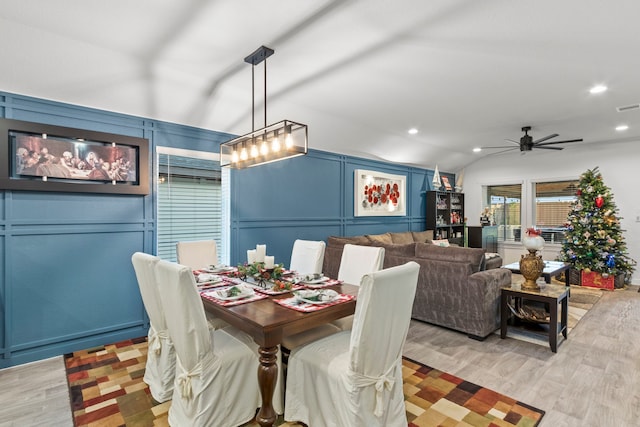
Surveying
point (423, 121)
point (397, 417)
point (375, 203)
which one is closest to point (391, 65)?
point (423, 121)

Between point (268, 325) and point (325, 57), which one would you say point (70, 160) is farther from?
point (268, 325)

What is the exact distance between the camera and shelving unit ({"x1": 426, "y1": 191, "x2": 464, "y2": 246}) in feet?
24.0

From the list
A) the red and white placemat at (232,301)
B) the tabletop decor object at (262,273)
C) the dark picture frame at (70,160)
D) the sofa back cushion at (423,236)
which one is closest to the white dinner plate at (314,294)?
the red and white placemat at (232,301)

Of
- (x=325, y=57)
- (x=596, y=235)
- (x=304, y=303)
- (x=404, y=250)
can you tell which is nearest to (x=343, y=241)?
(x=404, y=250)

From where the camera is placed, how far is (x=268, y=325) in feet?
5.86

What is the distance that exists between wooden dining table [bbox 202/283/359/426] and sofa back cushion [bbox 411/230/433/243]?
187 inches

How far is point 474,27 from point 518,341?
2946 mm

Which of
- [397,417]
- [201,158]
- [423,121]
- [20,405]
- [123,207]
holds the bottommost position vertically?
[20,405]

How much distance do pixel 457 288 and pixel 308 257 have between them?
159 centimetres

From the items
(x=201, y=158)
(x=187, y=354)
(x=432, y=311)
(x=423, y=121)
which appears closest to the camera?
(x=187, y=354)

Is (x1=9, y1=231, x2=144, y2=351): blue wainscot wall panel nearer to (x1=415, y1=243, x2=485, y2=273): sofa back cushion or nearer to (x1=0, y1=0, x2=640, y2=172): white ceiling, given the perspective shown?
(x1=0, y1=0, x2=640, y2=172): white ceiling

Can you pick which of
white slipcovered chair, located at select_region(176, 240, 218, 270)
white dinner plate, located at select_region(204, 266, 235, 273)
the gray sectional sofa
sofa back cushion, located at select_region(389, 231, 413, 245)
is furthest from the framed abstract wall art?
white dinner plate, located at select_region(204, 266, 235, 273)

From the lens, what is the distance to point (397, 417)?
1.92m

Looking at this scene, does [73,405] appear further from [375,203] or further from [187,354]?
[375,203]
